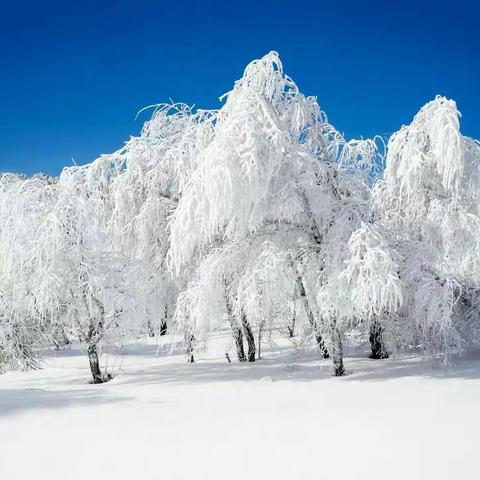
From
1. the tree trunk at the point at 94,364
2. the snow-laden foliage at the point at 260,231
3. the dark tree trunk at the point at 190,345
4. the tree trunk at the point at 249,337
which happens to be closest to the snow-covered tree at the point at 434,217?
the snow-laden foliage at the point at 260,231

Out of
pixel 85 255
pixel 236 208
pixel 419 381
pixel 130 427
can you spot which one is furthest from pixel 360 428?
pixel 85 255

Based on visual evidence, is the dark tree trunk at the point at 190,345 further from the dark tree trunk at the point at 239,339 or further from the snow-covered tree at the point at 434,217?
the snow-covered tree at the point at 434,217

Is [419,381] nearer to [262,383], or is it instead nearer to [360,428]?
[262,383]

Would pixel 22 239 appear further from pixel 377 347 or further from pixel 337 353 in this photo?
pixel 377 347

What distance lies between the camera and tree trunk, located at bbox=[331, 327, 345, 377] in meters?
9.69

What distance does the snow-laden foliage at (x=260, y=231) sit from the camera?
864 centimetres

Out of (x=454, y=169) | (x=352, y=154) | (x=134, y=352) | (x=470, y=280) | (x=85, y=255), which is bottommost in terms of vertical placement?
(x=134, y=352)

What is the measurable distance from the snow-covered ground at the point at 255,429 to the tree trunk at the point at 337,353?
1.47 feet

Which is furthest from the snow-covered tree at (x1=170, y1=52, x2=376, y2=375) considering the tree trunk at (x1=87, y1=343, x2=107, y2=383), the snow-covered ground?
the tree trunk at (x1=87, y1=343, x2=107, y2=383)

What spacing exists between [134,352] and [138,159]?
11.2 metres

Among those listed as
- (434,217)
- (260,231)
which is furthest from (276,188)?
(434,217)

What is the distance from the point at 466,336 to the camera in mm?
10602

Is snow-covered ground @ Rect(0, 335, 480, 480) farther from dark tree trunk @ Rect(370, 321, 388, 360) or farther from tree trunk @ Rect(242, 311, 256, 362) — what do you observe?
tree trunk @ Rect(242, 311, 256, 362)

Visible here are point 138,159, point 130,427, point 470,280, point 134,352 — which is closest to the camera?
point 130,427
